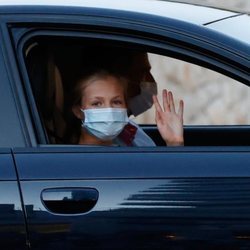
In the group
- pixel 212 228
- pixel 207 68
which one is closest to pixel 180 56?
pixel 207 68

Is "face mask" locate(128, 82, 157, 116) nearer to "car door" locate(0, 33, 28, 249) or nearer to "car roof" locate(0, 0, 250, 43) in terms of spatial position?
"car roof" locate(0, 0, 250, 43)

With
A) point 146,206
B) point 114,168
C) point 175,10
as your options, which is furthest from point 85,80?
point 146,206

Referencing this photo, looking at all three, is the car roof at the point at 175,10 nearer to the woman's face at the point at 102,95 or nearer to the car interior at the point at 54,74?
the car interior at the point at 54,74

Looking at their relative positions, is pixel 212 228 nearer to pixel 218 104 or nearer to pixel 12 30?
pixel 12 30

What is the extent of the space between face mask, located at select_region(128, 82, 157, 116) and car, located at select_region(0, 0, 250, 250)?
66cm

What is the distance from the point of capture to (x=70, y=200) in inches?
134

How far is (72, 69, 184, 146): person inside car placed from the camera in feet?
12.7

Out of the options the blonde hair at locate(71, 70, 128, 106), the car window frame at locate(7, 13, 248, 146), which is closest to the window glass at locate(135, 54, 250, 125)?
the blonde hair at locate(71, 70, 128, 106)

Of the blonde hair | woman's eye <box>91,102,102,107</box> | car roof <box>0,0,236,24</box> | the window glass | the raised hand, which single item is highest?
the window glass

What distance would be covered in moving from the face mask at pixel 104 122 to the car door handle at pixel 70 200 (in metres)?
0.52

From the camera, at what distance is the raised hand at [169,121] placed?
12.6 feet

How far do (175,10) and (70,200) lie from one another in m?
0.83

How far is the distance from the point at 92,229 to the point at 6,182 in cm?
31

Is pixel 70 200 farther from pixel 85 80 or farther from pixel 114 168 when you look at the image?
pixel 85 80
